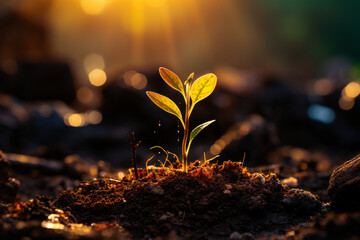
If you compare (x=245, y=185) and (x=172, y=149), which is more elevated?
(x=172, y=149)

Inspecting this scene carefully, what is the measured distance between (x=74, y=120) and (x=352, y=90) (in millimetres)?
8409

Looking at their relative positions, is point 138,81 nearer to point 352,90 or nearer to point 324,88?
point 352,90

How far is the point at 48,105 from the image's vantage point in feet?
33.1

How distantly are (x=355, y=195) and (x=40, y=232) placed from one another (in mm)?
1823

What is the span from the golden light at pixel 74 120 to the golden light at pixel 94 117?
207 millimetres

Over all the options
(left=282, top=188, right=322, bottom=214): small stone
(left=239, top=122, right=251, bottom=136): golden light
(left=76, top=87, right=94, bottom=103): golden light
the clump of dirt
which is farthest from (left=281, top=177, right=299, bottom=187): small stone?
(left=76, top=87, right=94, bottom=103): golden light

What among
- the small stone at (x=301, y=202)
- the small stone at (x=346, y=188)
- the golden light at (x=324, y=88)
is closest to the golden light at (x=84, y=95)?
the golden light at (x=324, y=88)

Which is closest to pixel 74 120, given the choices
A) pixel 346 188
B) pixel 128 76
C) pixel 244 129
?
pixel 128 76

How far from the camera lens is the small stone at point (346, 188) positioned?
2008mm

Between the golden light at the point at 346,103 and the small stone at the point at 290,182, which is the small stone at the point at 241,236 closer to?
the small stone at the point at 290,182

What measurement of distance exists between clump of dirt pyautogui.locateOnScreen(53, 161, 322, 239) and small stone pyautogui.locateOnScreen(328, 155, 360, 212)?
189 millimetres

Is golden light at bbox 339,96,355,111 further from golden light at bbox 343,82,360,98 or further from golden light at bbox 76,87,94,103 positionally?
golden light at bbox 76,87,94,103

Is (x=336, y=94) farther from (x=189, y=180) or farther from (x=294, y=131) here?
(x=189, y=180)

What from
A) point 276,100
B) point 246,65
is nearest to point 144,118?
point 276,100
